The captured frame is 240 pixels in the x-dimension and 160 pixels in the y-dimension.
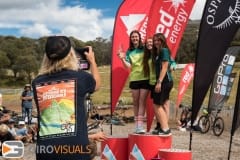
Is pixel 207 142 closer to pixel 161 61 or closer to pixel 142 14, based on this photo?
pixel 142 14

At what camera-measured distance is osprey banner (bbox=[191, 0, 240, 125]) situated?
6875 millimetres

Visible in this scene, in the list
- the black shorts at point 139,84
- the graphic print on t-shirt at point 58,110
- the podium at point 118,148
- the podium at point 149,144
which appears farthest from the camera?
the black shorts at point 139,84

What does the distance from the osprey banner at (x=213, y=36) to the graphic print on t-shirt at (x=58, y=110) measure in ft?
12.9

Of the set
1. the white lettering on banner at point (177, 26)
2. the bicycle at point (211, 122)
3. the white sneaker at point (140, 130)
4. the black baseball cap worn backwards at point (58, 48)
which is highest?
the white lettering on banner at point (177, 26)

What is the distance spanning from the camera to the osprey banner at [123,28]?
9459 mm

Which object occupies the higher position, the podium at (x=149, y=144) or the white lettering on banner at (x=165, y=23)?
the white lettering on banner at (x=165, y=23)

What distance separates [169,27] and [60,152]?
556cm

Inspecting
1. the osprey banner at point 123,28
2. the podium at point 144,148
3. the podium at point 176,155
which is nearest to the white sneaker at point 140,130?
the podium at point 144,148

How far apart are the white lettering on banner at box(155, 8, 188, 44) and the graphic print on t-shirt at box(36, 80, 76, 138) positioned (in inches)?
212

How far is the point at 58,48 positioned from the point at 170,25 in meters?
5.41

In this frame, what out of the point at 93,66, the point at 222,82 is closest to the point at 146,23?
the point at 222,82

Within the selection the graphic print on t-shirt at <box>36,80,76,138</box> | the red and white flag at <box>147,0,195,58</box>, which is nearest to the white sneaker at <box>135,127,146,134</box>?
the red and white flag at <box>147,0,195,58</box>

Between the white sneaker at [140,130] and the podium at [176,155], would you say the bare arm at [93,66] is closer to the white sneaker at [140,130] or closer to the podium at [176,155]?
the podium at [176,155]

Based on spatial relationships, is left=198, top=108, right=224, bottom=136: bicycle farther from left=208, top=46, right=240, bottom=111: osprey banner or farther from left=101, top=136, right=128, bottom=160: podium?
left=101, top=136, right=128, bottom=160: podium
